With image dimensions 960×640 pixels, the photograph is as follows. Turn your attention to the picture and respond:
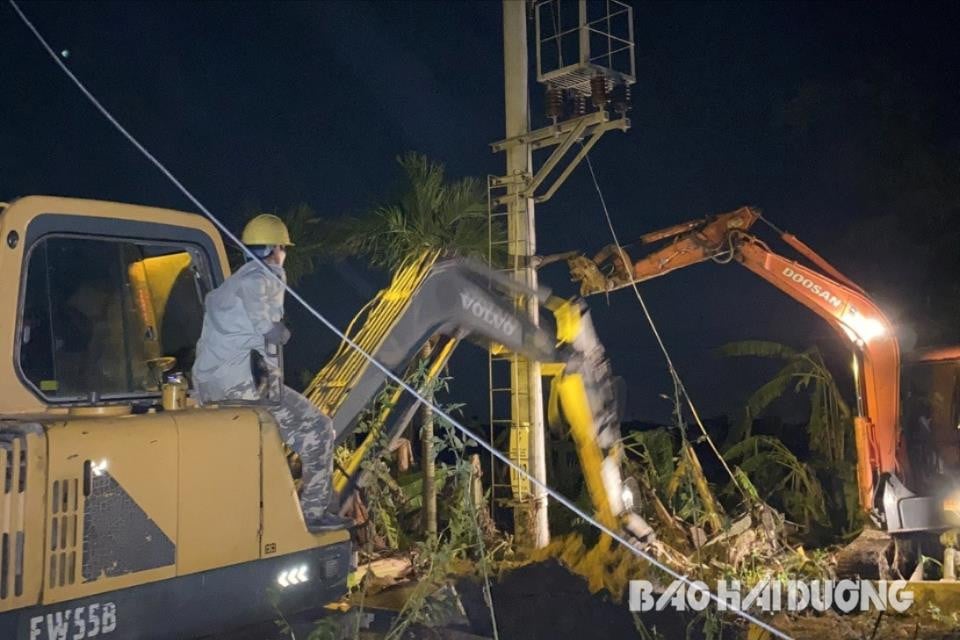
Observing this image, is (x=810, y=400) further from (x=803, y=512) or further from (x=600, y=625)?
(x=600, y=625)

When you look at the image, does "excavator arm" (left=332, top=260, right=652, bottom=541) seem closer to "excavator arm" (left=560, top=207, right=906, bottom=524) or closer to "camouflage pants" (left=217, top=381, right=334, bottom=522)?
"camouflage pants" (left=217, top=381, right=334, bottom=522)

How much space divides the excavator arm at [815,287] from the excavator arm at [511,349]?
2565 mm

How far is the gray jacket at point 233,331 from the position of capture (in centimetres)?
495

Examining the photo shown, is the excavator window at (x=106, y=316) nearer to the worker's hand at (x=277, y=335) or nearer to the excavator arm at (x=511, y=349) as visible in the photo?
the worker's hand at (x=277, y=335)

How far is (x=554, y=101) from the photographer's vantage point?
1145 centimetres

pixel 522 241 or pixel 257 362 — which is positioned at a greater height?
pixel 522 241

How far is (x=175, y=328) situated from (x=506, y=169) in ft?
24.4

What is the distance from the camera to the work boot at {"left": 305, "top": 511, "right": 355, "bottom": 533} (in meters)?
5.18

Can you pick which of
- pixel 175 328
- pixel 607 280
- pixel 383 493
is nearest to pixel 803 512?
pixel 607 280

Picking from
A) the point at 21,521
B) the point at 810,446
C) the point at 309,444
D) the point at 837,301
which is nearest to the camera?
the point at 21,521

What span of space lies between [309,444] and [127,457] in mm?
1261

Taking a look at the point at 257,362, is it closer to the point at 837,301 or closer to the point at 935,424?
the point at 837,301

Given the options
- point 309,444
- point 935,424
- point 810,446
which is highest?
point 309,444

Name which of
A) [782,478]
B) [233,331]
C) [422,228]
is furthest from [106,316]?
[782,478]
